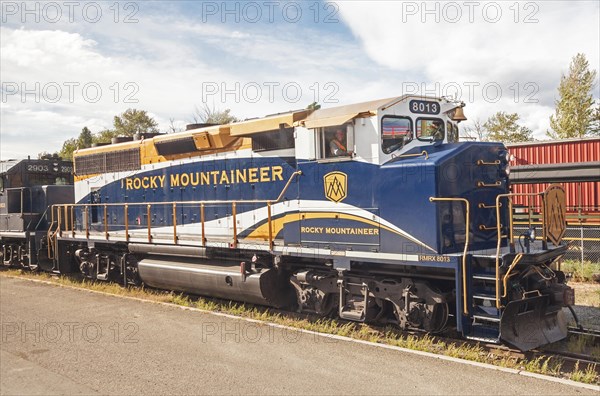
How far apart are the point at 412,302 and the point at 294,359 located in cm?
184

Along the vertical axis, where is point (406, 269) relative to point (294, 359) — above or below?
above

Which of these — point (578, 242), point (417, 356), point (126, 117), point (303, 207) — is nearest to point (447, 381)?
point (417, 356)

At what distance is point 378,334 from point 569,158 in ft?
42.1

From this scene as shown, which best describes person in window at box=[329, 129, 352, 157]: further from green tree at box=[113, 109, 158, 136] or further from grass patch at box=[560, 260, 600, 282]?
green tree at box=[113, 109, 158, 136]

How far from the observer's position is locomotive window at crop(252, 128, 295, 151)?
8664 millimetres

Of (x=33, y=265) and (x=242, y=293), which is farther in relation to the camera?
(x=33, y=265)

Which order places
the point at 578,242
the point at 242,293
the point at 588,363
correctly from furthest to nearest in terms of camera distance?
the point at 578,242 < the point at 242,293 < the point at 588,363

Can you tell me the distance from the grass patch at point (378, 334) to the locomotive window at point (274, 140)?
290cm

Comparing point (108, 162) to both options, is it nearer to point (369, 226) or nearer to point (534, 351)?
point (369, 226)

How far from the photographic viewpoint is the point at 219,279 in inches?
375

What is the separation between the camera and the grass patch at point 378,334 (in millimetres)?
6188

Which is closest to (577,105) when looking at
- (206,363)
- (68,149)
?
(206,363)

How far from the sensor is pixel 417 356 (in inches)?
259

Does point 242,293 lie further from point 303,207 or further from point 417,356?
point 417,356
